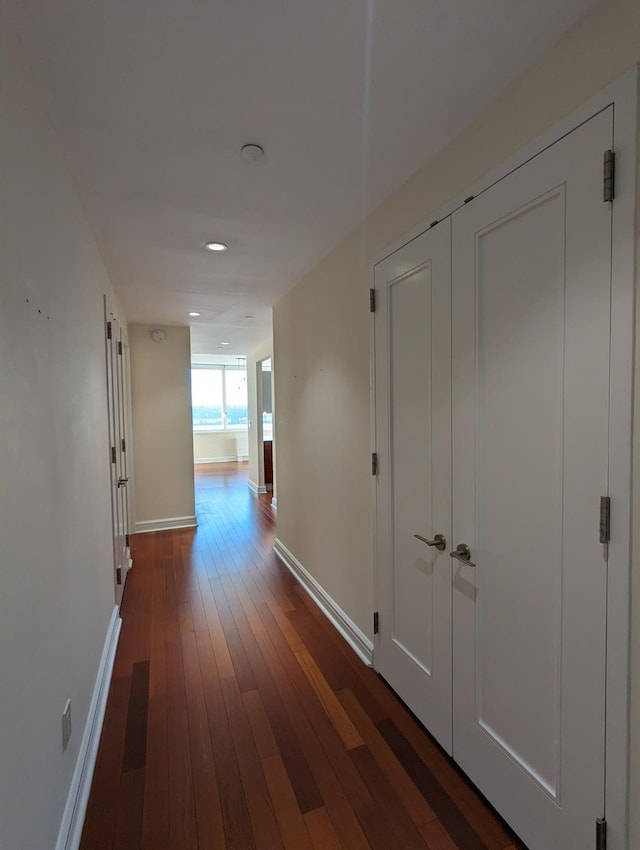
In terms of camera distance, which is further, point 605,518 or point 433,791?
point 433,791

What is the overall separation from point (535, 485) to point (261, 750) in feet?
5.21

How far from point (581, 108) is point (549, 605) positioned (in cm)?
139

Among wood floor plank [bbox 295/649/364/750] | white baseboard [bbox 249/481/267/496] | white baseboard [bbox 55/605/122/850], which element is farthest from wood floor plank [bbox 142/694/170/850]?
white baseboard [bbox 249/481/267/496]

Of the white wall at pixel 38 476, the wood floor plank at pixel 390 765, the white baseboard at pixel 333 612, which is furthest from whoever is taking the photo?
the white baseboard at pixel 333 612

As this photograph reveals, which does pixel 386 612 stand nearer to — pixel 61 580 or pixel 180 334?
pixel 61 580

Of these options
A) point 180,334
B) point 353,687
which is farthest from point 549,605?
point 180,334

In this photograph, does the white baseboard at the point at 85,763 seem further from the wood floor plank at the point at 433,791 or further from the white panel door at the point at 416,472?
the white panel door at the point at 416,472

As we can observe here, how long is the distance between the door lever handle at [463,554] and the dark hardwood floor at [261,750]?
2.82ft

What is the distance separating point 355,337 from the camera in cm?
238

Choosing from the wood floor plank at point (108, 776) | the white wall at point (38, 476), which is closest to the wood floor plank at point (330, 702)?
the wood floor plank at point (108, 776)

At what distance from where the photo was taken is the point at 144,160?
1665 mm

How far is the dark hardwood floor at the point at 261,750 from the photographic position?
1408mm

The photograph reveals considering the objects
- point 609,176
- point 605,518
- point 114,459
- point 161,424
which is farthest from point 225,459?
point 609,176

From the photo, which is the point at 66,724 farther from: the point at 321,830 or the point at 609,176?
the point at 609,176
